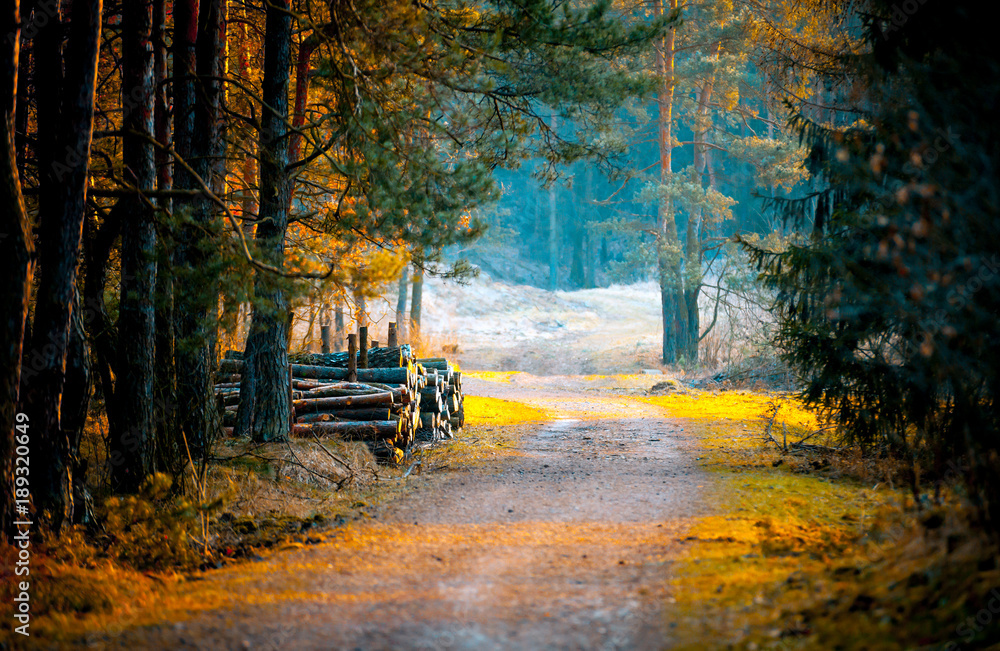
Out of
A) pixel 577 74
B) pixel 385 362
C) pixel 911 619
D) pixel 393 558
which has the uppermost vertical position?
pixel 577 74

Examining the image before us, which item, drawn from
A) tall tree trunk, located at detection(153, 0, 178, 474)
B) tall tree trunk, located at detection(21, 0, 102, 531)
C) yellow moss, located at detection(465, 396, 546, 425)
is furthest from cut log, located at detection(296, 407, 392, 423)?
tall tree trunk, located at detection(21, 0, 102, 531)

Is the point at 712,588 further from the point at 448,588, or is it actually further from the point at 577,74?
the point at 577,74

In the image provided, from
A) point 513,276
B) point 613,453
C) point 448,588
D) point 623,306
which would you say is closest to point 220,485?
point 448,588

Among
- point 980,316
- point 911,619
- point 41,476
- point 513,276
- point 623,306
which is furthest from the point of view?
point 513,276

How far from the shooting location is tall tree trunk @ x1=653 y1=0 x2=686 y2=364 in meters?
23.8

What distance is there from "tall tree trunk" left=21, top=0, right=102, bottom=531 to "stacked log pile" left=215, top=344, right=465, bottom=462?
340 cm

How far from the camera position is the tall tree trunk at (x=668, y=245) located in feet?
78.2

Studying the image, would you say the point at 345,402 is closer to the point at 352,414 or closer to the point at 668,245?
the point at 352,414

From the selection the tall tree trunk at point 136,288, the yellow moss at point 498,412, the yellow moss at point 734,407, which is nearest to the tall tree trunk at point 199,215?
the tall tree trunk at point 136,288

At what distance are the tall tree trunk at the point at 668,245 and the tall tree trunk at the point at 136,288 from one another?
19.4 m

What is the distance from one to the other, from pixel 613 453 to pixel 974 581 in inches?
279

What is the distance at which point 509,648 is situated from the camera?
359cm

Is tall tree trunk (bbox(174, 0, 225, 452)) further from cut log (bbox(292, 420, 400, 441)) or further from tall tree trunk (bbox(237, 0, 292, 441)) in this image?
cut log (bbox(292, 420, 400, 441))

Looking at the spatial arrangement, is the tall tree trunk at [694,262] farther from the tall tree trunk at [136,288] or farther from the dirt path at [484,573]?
the tall tree trunk at [136,288]
